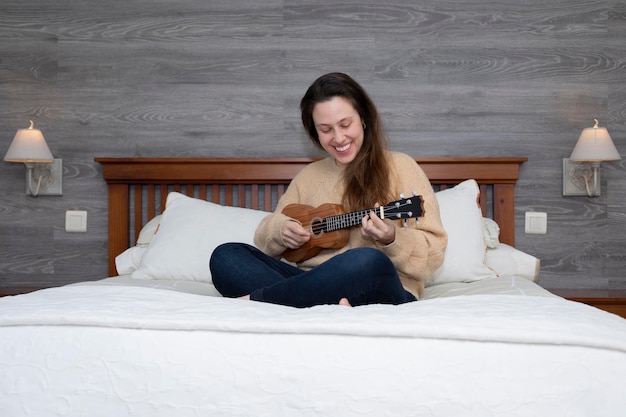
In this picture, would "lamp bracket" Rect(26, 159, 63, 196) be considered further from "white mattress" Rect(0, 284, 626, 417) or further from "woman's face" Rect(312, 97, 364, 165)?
"white mattress" Rect(0, 284, 626, 417)

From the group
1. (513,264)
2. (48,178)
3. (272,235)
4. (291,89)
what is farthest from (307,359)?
(48,178)

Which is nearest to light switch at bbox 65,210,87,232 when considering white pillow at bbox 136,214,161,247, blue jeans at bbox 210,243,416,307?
white pillow at bbox 136,214,161,247

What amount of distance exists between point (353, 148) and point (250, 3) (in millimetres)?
1032

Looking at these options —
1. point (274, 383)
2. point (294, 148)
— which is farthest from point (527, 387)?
point (294, 148)

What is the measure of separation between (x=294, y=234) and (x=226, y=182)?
0.81m

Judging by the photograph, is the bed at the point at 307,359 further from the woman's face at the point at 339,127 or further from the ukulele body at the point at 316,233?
the woman's face at the point at 339,127

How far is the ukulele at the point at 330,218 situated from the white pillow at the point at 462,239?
0.42 m

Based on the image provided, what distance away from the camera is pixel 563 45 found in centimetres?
238

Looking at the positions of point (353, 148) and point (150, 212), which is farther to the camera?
point (150, 212)

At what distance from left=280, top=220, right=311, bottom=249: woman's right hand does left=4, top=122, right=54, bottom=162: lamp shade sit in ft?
3.96

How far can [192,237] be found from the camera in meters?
2.01

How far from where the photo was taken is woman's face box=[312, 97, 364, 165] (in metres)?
1.70

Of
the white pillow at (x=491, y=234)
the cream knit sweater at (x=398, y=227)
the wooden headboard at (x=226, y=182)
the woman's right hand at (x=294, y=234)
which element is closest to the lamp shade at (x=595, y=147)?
the wooden headboard at (x=226, y=182)

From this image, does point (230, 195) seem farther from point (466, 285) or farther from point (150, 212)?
point (466, 285)
